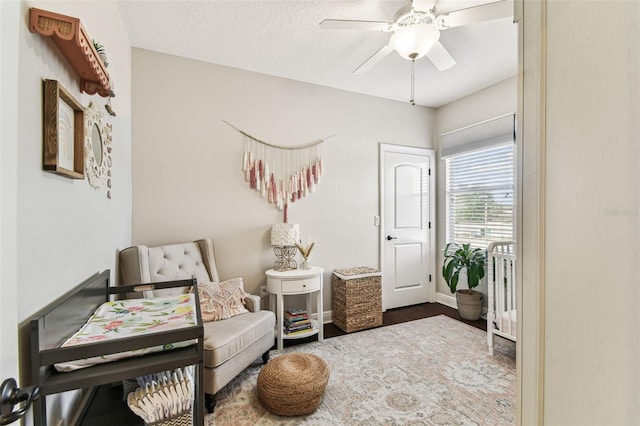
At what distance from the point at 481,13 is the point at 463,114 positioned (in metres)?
Result: 2.12

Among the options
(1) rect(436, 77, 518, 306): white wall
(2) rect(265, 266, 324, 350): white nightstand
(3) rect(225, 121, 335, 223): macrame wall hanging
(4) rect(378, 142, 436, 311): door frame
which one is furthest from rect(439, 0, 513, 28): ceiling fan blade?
(2) rect(265, 266, 324, 350): white nightstand

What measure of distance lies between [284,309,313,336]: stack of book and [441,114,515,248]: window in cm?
217

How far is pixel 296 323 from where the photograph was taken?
277cm

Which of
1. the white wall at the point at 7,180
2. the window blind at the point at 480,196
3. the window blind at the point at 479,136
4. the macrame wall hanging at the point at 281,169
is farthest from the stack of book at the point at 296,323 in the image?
the window blind at the point at 479,136

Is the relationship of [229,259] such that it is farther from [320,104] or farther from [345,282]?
[320,104]

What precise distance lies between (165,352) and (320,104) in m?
2.84

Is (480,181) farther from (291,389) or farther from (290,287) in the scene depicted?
(291,389)

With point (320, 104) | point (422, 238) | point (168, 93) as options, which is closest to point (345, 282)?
point (422, 238)

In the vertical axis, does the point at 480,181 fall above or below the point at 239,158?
below

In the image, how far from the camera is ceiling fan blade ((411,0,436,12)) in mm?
1761

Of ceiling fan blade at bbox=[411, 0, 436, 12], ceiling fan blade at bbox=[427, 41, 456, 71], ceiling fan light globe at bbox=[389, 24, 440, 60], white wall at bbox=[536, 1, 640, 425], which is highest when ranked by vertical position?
ceiling fan blade at bbox=[411, 0, 436, 12]

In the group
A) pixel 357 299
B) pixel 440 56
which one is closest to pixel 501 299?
pixel 357 299

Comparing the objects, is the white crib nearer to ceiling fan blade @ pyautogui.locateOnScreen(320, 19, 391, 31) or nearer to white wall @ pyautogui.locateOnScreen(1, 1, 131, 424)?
ceiling fan blade @ pyautogui.locateOnScreen(320, 19, 391, 31)

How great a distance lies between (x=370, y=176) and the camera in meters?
3.55
